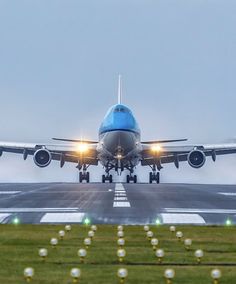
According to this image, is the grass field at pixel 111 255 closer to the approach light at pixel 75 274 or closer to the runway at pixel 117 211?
the approach light at pixel 75 274

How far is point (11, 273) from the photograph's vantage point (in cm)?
1485

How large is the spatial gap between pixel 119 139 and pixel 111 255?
48064 mm

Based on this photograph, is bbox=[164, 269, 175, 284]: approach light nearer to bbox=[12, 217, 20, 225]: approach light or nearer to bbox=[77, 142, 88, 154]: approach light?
bbox=[12, 217, 20, 225]: approach light

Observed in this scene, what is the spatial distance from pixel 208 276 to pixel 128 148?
51.9 m

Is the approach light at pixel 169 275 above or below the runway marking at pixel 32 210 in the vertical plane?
below

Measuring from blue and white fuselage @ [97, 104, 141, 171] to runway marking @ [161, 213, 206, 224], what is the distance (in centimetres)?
3461

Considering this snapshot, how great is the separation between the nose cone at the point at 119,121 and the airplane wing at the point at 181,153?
3.91 metres

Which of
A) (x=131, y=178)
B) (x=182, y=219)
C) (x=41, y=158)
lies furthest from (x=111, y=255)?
(x=131, y=178)

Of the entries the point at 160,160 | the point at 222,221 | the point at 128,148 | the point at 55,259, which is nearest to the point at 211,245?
the point at 55,259

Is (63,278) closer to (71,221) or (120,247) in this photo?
(120,247)

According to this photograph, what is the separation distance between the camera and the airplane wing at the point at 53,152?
7131cm

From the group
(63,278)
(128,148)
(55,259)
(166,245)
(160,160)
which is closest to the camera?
(63,278)

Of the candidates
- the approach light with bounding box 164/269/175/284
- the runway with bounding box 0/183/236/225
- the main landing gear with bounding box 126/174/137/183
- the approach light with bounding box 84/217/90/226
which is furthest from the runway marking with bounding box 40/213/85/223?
the main landing gear with bounding box 126/174/137/183

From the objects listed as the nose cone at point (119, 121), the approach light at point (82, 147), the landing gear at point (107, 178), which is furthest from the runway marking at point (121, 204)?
the landing gear at point (107, 178)
